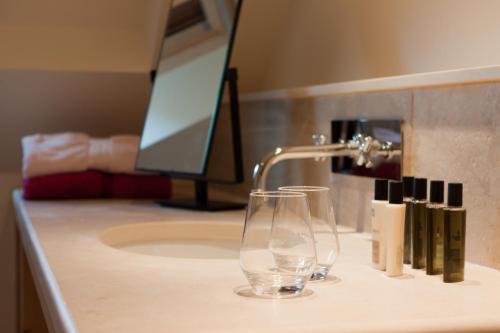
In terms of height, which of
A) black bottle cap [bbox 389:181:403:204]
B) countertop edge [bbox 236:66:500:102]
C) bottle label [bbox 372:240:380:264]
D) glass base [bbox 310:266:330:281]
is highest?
countertop edge [bbox 236:66:500:102]

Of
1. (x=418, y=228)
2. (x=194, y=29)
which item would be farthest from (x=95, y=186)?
(x=418, y=228)

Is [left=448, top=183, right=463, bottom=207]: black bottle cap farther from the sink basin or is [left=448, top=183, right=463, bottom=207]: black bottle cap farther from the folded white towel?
the folded white towel

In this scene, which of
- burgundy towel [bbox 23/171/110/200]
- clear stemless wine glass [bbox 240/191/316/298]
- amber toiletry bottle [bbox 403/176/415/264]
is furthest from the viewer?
burgundy towel [bbox 23/171/110/200]

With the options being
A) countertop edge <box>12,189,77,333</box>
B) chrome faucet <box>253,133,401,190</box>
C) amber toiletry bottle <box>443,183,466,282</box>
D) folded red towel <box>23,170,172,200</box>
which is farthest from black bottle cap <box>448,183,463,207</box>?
folded red towel <box>23,170,172,200</box>

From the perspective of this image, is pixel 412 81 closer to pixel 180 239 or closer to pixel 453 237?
pixel 453 237

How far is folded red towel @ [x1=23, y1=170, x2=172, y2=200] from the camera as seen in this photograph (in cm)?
201

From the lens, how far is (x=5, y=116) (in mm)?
2328

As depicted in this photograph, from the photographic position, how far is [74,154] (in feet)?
6.77

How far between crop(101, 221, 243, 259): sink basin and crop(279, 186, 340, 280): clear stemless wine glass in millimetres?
487

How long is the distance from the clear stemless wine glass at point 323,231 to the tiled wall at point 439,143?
258 millimetres

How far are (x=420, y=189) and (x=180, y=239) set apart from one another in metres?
0.67

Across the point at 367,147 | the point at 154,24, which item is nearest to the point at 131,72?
the point at 154,24

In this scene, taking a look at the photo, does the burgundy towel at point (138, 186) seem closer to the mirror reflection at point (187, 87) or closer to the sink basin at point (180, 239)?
the mirror reflection at point (187, 87)

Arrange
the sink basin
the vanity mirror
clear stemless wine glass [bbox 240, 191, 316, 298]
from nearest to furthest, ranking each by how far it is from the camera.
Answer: clear stemless wine glass [bbox 240, 191, 316, 298]
the sink basin
the vanity mirror
